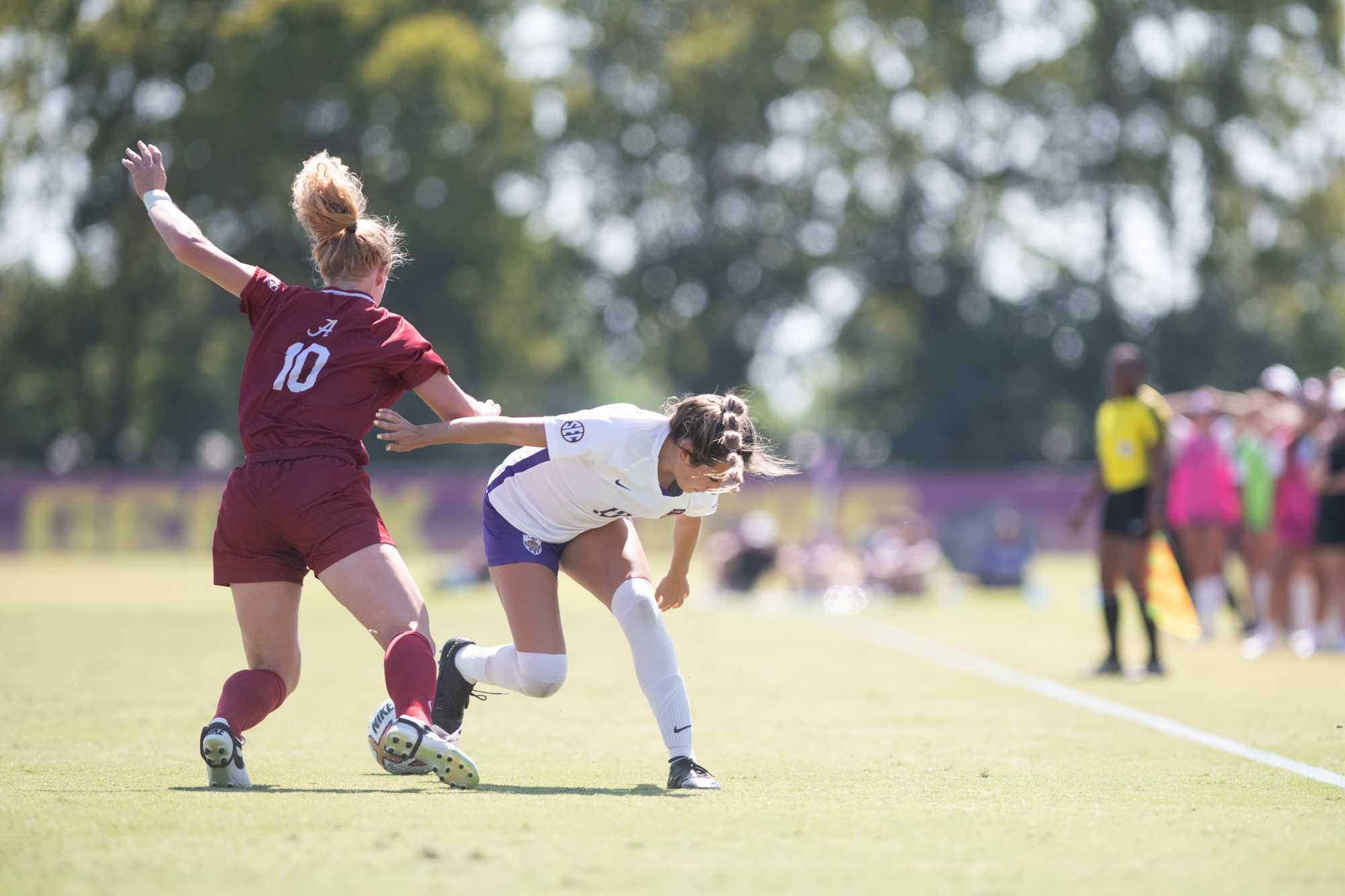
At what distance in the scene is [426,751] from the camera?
6062 mm

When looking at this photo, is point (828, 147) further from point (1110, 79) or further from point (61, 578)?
point (61, 578)

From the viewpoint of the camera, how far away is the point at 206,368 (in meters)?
53.5

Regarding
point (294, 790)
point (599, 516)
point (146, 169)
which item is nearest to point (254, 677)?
point (294, 790)

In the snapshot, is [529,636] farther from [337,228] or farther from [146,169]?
[146,169]

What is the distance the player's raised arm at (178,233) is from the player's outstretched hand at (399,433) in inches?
28.9

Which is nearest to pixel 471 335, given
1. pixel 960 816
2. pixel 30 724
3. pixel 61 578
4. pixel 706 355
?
pixel 706 355

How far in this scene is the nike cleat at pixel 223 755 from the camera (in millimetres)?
6180

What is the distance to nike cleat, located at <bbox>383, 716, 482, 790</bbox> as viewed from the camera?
19.8 feet

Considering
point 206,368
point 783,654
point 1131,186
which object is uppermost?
point 1131,186

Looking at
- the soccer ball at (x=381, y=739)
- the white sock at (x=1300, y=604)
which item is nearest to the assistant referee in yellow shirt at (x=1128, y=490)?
the white sock at (x=1300, y=604)

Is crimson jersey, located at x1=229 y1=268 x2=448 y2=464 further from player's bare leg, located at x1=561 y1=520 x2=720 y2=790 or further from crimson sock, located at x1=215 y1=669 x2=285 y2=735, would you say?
player's bare leg, located at x1=561 y1=520 x2=720 y2=790

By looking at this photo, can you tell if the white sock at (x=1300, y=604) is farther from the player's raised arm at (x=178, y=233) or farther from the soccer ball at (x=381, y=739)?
the player's raised arm at (x=178, y=233)

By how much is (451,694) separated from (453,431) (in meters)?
1.58

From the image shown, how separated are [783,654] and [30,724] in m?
6.89
